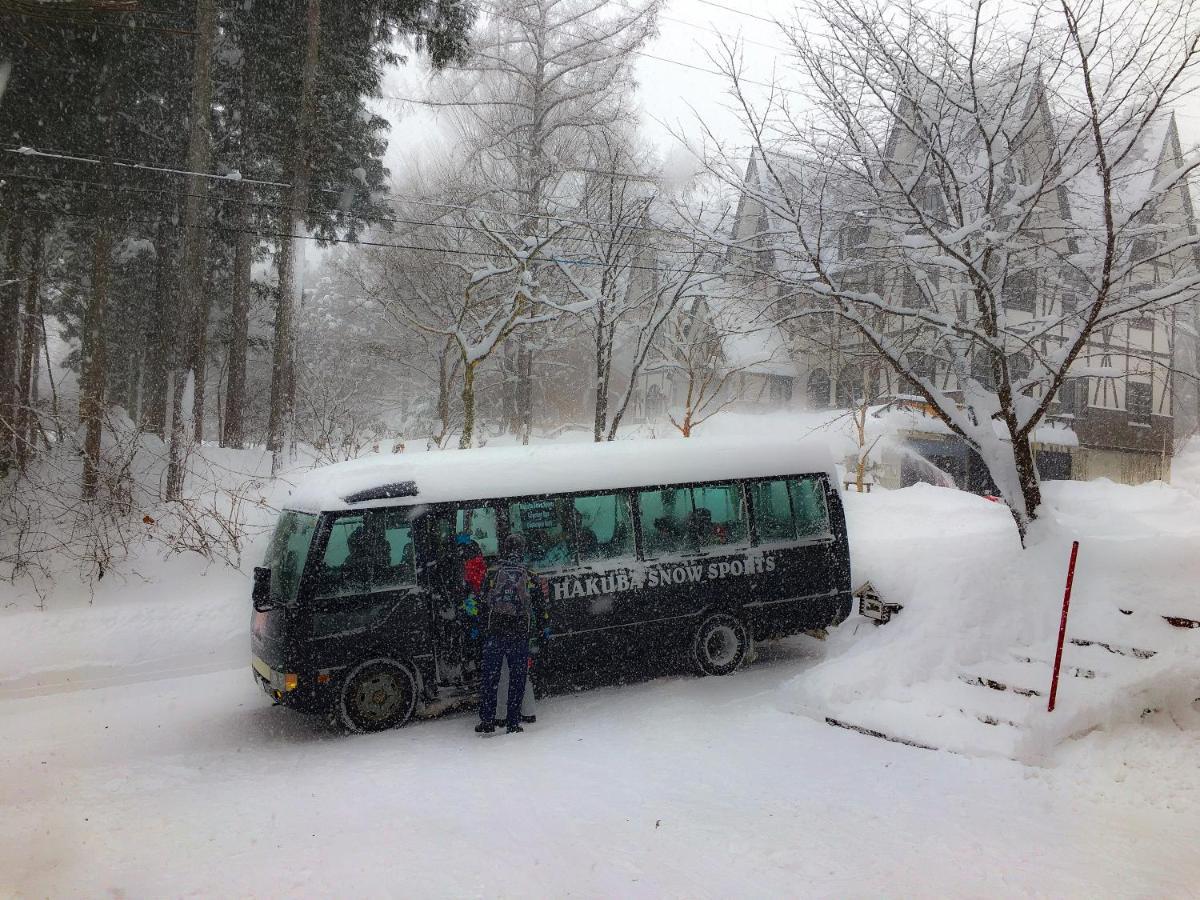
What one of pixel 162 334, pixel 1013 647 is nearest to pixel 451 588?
pixel 1013 647

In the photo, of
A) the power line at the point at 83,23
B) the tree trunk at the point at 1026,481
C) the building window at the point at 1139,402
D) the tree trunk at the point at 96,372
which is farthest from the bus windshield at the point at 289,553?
the building window at the point at 1139,402

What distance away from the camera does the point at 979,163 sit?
11164 millimetres

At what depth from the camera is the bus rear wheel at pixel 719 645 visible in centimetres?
913

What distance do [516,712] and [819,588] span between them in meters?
4.39

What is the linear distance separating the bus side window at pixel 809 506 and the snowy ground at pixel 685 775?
1.11 m

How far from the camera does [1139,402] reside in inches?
1195

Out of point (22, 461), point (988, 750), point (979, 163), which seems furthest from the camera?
point (22, 461)

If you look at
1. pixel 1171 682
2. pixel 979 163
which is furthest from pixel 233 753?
pixel 979 163

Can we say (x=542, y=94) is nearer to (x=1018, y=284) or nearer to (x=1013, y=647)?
(x=1018, y=284)

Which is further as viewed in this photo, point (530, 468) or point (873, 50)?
point (873, 50)

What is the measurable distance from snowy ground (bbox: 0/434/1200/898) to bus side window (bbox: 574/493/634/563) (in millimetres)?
1579

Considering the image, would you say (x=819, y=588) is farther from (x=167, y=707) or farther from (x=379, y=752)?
(x=167, y=707)

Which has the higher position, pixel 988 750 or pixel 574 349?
pixel 574 349

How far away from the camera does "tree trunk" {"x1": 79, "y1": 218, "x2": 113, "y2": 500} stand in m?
13.7
